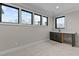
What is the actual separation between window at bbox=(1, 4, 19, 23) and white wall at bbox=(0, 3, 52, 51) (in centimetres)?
35

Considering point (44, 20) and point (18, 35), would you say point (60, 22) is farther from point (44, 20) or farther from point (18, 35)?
point (18, 35)

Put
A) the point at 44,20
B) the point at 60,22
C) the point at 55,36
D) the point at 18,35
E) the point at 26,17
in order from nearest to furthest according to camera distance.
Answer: the point at 18,35, the point at 26,17, the point at 55,36, the point at 44,20, the point at 60,22

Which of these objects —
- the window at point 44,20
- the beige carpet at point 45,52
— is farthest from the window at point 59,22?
the beige carpet at point 45,52

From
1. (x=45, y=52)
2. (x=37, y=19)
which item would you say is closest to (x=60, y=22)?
(x=37, y=19)

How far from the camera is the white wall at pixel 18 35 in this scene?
10.9 feet

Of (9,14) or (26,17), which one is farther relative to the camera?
(26,17)

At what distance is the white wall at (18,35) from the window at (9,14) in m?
0.35

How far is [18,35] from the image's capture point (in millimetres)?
4000

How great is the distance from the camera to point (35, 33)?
5199 mm

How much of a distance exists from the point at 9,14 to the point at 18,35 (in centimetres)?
102

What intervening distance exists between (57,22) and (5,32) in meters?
4.96

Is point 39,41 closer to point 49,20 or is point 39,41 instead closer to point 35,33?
point 35,33

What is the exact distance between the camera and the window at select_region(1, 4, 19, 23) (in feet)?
11.8

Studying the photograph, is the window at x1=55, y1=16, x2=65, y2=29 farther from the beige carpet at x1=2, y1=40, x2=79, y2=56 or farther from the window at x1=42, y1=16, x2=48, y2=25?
the beige carpet at x1=2, y1=40, x2=79, y2=56
